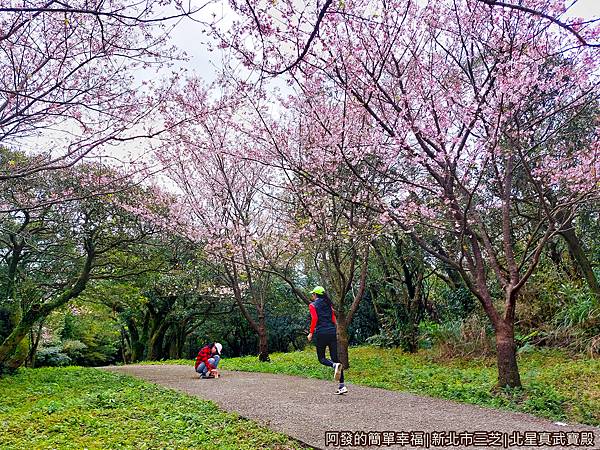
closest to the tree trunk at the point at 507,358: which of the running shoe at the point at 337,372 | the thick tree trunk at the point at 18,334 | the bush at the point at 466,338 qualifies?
the running shoe at the point at 337,372

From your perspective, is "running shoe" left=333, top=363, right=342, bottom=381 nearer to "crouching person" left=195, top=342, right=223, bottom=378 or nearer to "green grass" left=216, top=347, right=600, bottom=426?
"green grass" left=216, top=347, right=600, bottom=426

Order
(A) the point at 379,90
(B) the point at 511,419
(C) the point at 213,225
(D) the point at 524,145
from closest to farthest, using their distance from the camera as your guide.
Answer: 1. (B) the point at 511,419
2. (A) the point at 379,90
3. (D) the point at 524,145
4. (C) the point at 213,225

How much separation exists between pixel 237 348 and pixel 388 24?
2111 cm

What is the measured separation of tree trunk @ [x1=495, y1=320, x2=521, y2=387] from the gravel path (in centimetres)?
97

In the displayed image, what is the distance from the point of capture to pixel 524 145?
8.20m

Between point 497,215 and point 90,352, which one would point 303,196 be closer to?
point 497,215

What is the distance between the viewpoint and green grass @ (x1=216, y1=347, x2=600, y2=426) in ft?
18.2

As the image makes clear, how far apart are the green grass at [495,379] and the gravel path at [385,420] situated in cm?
43

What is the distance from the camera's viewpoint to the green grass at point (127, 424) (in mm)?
4582

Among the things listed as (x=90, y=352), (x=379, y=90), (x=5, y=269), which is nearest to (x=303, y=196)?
(x=379, y=90)

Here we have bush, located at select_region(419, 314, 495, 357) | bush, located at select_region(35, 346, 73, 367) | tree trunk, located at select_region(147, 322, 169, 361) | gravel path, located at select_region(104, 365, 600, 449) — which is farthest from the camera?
tree trunk, located at select_region(147, 322, 169, 361)

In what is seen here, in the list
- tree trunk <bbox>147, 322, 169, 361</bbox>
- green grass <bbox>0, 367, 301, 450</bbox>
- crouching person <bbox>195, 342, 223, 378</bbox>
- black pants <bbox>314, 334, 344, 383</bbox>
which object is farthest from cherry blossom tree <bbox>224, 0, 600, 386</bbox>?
tree trunk <bbox>147, 322, 169, 361</bbox>

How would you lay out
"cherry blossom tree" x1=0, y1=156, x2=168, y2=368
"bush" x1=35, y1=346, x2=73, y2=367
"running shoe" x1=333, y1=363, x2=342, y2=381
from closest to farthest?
"running shoe" x1=333, y1=363, x2=342, y2=381 < "cherry blossom tree" x1=0, y1=156, x2=168, y2=368 < "bush" x1=35, y1=346, x2=73, y2=367

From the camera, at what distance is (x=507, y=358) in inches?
254
